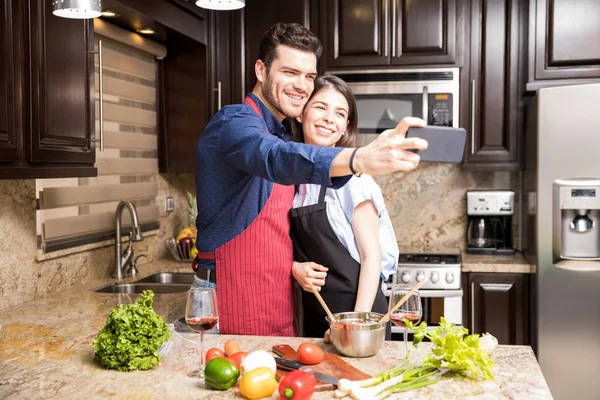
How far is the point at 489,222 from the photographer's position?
4.17 meters

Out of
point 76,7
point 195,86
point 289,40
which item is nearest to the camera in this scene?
point 76,7

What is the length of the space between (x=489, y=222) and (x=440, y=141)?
9.33 feet

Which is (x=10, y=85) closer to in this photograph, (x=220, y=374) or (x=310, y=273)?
(x=310, y=273)

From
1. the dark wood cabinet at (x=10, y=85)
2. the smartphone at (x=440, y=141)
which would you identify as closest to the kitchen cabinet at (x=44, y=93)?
the dark wood cabinet at (x=10, y=85)

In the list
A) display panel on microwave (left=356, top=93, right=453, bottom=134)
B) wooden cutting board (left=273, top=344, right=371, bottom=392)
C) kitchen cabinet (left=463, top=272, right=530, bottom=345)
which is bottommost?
kitchen cabinet (left=463, top=272, right=530, bottom=345)

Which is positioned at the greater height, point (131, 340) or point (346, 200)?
point (346, 200)

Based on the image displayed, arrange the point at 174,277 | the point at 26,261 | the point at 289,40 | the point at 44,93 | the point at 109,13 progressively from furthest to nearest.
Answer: the point at 174,277 → the point at 109,13 → the point at 26,261 → the point at 44,93 → the point at 289,40

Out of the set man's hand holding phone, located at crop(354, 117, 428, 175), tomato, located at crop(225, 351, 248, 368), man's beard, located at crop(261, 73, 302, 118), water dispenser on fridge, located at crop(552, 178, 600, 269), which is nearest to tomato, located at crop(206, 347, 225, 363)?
tomato, located at crop(225, 351, 248, 368)

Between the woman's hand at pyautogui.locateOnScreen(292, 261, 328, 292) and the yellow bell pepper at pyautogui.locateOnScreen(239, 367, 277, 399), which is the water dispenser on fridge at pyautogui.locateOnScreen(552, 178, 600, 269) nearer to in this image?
the woman's hand at pyautogui.locateOnScreen(292, 261, 328, 292)

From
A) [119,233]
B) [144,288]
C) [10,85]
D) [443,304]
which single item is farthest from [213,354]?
[443,304]

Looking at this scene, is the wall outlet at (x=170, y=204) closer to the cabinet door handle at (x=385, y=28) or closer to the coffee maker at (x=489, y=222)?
the cabinet door handle at (x=385, y=28)

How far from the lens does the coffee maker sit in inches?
159

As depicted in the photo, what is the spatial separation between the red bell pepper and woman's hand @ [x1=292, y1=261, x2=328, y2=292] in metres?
0.72

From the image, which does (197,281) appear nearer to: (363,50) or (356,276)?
(356,276)
